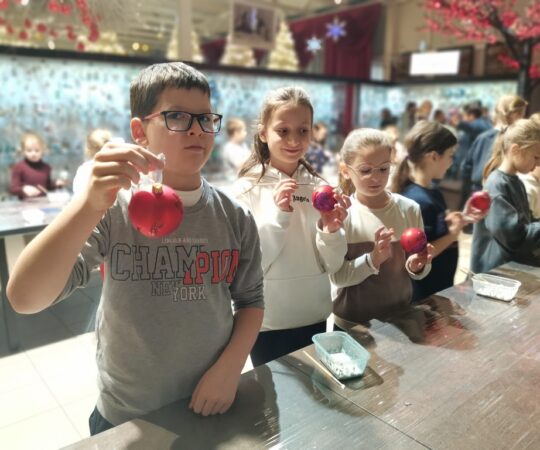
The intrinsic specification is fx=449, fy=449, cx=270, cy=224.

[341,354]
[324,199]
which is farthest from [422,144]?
[341,354]

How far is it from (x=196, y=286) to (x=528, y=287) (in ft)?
5.62

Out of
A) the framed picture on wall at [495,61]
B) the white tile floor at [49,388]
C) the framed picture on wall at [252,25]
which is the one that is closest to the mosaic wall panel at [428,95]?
the framed picture on wall at [495,61]

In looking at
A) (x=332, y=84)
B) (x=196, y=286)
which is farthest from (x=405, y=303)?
(x=332, y=84)

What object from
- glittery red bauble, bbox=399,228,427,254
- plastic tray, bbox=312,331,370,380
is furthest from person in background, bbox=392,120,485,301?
plastic tray, bbox=312,331,370,380

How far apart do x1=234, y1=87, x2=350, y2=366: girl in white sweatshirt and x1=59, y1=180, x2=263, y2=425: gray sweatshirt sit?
531 millimetres

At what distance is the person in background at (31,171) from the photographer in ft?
15.9

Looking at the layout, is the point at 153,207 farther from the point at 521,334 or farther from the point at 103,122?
the point at 103,122

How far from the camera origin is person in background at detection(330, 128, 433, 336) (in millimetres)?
1928

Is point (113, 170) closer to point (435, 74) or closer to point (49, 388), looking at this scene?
point (49, 388)

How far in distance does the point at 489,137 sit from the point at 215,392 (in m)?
5.32

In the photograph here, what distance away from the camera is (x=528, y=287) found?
2141 mm

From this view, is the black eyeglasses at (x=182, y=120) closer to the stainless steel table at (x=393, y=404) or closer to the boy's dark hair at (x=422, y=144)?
the stainless steel table at (x=393, y=404)

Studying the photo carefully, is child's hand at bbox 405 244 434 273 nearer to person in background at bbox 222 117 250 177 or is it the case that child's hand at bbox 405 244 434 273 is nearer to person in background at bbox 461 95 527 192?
person in background at bbox 461 95 527 192

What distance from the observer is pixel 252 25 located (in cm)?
697
